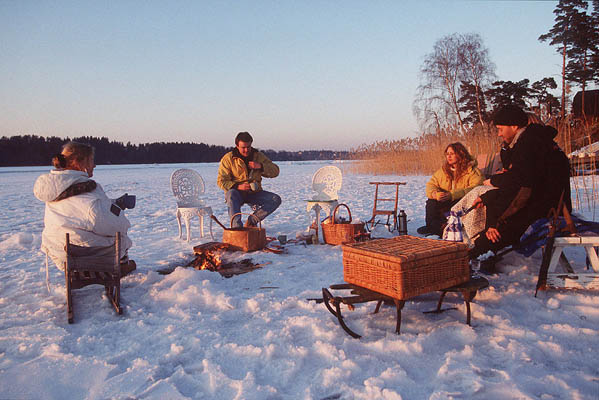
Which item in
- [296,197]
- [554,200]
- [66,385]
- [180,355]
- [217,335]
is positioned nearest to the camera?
[66,385]

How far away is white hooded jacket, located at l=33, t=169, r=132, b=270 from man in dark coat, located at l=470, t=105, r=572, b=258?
3200mm

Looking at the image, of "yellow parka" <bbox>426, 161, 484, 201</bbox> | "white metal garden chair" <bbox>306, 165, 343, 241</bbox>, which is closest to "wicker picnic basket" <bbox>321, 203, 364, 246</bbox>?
"yellow parka" <bbox>426, 161, 484, 201</bbox>

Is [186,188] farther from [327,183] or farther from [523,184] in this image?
[523,184]

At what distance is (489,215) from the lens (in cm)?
357

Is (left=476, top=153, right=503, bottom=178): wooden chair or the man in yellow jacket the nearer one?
(left=476, top=153, right=503, bottom=178): wooden chair

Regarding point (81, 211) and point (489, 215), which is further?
point (489, 215)

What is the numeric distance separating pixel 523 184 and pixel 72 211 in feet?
12.0

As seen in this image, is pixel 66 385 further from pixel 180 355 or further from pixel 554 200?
pixel 554 200

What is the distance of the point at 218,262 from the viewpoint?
4.34m

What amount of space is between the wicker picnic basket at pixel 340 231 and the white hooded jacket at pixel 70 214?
2803 mm

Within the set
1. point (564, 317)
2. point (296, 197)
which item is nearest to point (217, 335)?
point (564, 317)

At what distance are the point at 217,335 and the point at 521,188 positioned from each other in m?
2.69

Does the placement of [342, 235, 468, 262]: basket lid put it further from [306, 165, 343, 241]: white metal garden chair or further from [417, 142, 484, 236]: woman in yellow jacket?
[306, 165, 343, 241]: white metal garden chair

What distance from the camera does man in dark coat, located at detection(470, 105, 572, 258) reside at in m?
3.25
